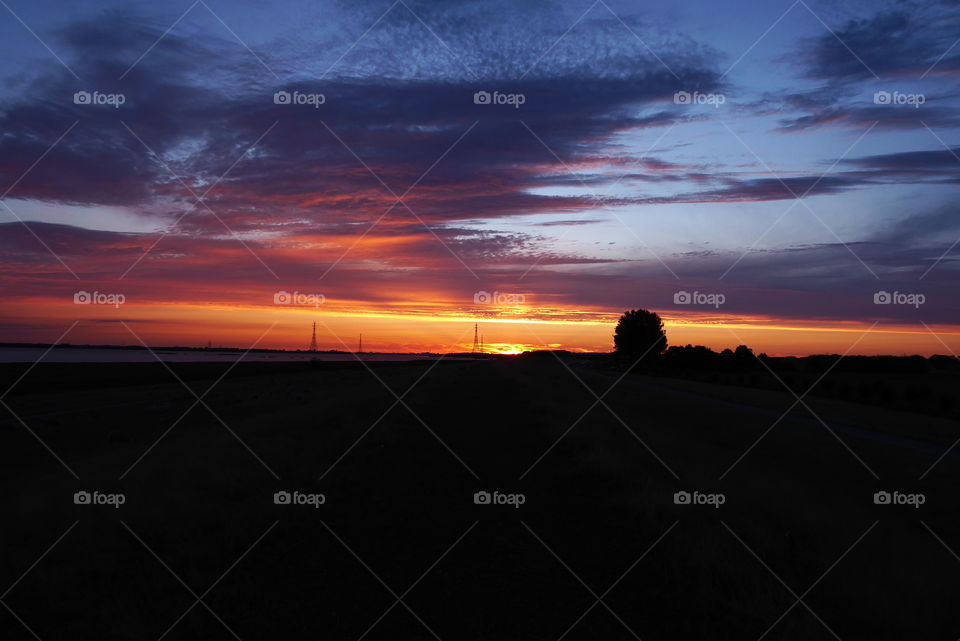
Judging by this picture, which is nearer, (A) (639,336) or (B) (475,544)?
(B) (475,544)

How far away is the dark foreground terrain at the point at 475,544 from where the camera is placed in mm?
6016

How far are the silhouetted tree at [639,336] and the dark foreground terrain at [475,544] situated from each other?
113911 mm

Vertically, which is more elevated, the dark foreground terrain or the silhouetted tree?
the silhouetted tree

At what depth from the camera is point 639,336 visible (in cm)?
13138

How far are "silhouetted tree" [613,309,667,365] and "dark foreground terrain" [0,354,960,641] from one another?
374ft

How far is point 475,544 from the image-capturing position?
27.3ft

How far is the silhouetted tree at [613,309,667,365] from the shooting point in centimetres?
12888

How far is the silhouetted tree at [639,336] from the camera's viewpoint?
128875mm

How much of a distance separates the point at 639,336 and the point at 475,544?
127 metres

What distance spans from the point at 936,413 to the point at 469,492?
106 feet

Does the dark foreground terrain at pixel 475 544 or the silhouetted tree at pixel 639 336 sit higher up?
the silhouetted tree at pixel 639 336

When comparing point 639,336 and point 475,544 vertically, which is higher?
point 639,336

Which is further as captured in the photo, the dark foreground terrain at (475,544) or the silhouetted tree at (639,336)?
the silhouetted tree at (639,336)

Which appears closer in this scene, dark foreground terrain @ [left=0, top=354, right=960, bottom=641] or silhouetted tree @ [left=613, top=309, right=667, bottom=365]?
dark foreground terrain @ [left=0, top=354, right=960, bottom=641]
